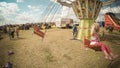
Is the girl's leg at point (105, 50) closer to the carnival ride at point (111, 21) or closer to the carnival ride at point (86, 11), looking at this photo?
the carnival ride at point (86, 11)

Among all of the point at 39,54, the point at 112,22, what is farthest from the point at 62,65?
the point at 112,22

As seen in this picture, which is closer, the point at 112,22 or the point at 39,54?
the point at 39,54

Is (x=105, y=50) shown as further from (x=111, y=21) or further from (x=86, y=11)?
(x=111, y=21)

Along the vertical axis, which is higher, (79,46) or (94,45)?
(94,45)

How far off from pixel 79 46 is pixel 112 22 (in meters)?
24.2

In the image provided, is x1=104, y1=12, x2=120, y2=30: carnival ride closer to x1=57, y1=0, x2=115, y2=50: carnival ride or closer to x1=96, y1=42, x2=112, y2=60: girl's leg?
x1=57, y1=0, x2=115, y2=50: carnival ride

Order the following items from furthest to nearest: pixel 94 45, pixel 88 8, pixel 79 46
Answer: pixel 88 8, pixel 79 46, pixel 94 45

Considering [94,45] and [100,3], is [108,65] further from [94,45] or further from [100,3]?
[100,3]

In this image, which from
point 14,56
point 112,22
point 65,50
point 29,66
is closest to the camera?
point 29,66

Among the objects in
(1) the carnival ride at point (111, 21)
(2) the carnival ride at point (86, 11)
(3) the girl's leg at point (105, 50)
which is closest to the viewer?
(3) the girl's leg at point (105, 50)

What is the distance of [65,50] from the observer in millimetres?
15250

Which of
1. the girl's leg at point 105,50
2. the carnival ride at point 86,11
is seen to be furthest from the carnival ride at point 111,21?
the girl's leg at point 105,50

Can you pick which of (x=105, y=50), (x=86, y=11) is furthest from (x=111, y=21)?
(x=105, y=50)

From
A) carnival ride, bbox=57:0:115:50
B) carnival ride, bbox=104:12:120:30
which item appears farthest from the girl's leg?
carnival ride, bbox=104:12:120:30
